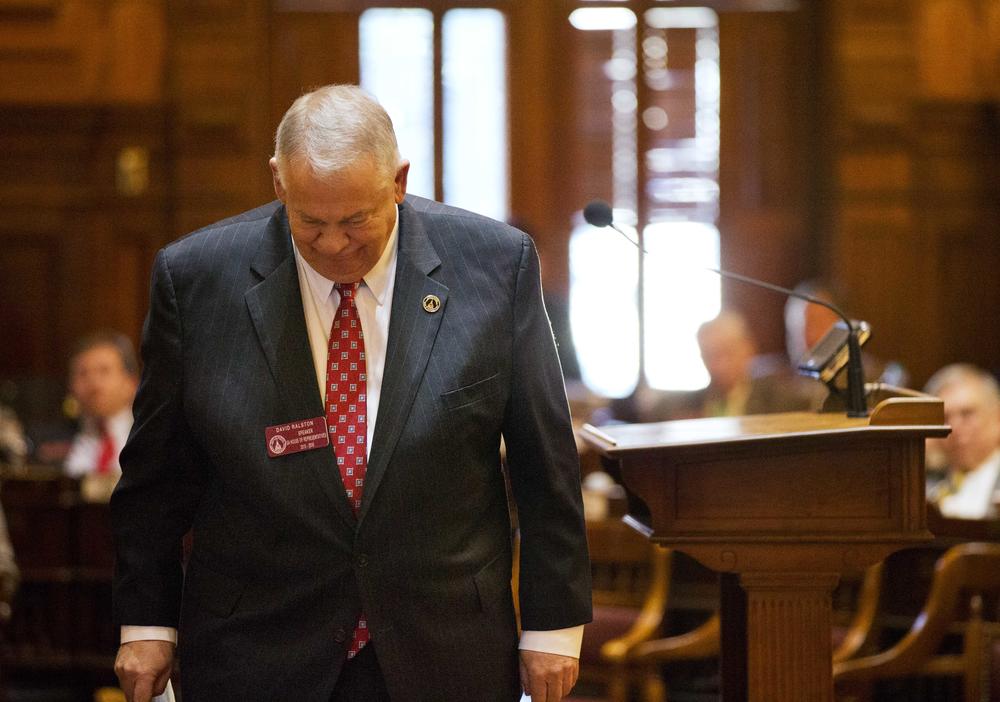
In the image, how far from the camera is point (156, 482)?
6.56ft

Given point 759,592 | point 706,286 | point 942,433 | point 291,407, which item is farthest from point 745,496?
point 706,286

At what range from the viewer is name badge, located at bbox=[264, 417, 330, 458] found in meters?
1.89

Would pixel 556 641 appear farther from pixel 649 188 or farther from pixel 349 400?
pixel 649 188

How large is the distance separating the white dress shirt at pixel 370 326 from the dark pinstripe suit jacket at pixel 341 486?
0.9 inches

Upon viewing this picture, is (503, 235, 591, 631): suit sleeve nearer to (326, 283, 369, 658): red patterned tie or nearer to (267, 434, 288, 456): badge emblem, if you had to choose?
(326, 283, 369, 658): red patterned tie

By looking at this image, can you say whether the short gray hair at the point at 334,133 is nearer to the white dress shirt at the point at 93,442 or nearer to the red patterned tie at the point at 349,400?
the red patterned tie at the point at 349,400

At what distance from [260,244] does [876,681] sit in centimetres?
239

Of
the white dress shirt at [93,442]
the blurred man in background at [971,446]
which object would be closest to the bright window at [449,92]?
the white dress shirt at [93,442]

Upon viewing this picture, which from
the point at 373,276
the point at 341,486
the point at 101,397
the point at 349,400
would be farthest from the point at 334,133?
the point at 101,397

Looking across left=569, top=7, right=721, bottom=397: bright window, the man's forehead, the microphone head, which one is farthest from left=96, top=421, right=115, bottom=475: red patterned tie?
the microphone head

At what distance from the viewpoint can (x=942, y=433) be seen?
2166 mm

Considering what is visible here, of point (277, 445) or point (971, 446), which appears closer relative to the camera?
point (277, 445)

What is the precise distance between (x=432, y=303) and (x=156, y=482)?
53cm

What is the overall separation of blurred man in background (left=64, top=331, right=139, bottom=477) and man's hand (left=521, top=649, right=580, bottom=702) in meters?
3.74
